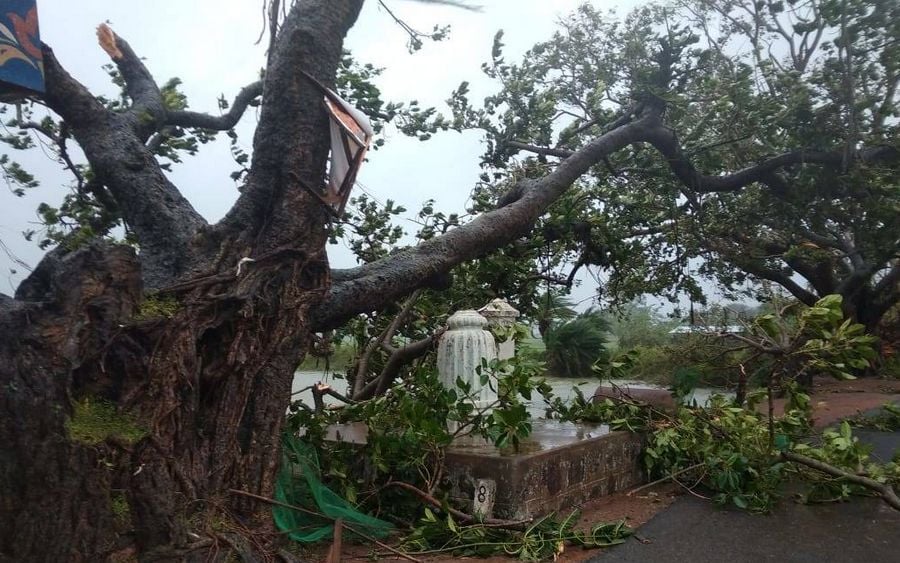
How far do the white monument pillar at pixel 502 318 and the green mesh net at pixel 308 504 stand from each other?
183 cm

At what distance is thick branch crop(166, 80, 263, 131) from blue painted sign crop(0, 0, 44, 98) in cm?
248

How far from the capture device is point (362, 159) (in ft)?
13.5

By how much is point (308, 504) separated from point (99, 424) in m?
1.72

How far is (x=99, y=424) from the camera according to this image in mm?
2848

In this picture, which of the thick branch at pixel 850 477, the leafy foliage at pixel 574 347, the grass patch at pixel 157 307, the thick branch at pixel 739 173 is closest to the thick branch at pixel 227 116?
the grass patch at pixel 157 307

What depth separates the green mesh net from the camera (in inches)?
158

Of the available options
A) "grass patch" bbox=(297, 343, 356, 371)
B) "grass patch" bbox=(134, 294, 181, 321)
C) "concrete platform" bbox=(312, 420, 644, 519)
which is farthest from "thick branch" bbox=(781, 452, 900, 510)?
"grass patch" bbox=(297, 343, 356, 371)

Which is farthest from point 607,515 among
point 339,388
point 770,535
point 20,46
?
point 339,388

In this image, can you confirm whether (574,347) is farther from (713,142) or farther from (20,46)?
(20,46)

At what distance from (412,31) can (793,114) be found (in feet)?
18.6

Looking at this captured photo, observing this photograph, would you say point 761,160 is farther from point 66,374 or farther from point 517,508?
point 66,374

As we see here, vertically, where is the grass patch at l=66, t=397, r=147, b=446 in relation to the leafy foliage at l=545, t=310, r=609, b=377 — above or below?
below

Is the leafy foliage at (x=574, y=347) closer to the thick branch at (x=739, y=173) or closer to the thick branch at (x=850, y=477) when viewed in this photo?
the thick branch at (x=739, y=173)

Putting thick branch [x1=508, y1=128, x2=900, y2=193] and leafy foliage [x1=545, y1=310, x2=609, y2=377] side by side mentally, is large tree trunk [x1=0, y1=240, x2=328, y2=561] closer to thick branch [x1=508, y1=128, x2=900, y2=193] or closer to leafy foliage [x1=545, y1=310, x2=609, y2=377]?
thick branch [x1=508, y1=128, x2=900, y2=193]
